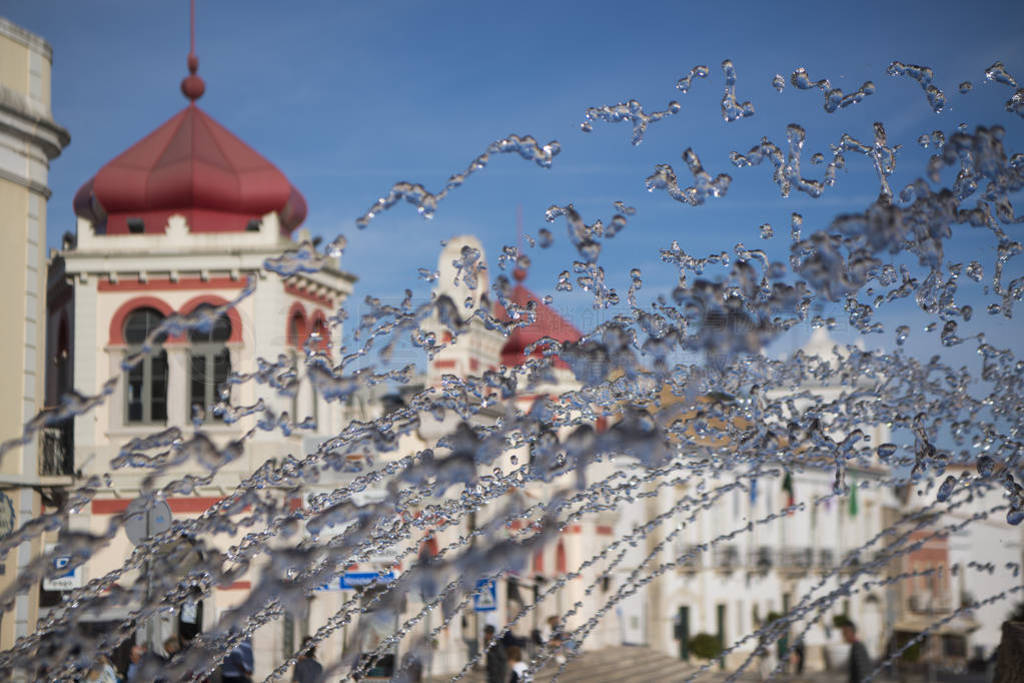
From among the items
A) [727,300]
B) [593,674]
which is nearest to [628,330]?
[727,300]

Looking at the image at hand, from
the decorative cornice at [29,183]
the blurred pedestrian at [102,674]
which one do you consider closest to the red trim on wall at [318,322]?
the decorative cornice at [29,183]

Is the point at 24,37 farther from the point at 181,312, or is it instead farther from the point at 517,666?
the point at 517,666

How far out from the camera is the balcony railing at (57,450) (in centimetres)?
2019

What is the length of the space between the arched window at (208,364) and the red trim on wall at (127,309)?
1.50 feet

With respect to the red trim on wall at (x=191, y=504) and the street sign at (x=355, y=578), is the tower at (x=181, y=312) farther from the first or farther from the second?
the street sign at (x=355, y=578)

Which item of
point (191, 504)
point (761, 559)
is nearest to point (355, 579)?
point (191, 504)

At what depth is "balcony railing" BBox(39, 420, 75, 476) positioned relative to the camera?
20.2 metres

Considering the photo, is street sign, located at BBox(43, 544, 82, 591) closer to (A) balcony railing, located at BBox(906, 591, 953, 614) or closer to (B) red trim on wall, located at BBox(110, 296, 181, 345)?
(B) red trim on wall, located at BBox(110, 296, 181, 345)

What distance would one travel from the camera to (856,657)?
34.6 ft

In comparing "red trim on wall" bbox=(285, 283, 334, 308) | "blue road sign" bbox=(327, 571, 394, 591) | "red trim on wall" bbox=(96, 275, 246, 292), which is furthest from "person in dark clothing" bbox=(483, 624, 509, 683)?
"red trim on wall" bbox=(96, 275, 246, 292)

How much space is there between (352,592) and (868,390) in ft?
57.5

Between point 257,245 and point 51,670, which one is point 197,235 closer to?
point 257,245

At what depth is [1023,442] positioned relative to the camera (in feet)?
24.3

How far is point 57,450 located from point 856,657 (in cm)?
1414
